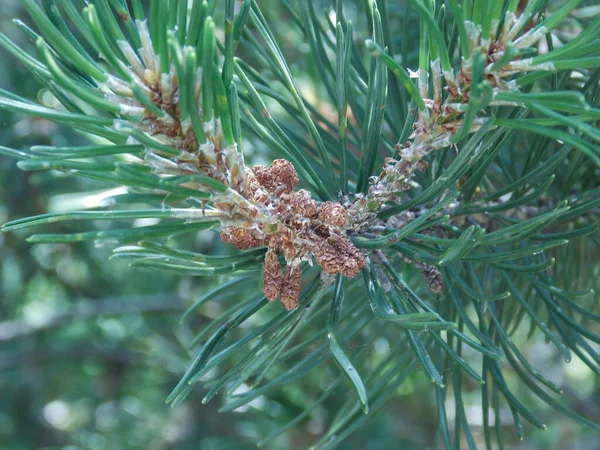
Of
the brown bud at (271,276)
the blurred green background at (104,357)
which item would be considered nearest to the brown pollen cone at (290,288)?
the brown bud at (271,276)

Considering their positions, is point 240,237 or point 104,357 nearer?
point 240,237

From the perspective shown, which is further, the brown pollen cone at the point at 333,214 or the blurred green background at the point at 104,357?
the blurred green background at the point at 104,357

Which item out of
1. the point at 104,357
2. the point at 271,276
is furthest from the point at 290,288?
the point at 104,357

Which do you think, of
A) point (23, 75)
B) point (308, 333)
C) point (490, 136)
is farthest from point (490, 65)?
point (23, 75)

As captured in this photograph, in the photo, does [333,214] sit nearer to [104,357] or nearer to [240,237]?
[240,237]

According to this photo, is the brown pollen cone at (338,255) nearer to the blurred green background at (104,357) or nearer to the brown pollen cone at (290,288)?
the brown pollen cone at (290,288)

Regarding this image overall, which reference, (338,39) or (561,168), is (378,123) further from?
(561,168)

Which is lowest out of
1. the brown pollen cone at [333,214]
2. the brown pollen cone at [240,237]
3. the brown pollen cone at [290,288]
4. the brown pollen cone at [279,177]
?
the brown pollen cone at [290,288]

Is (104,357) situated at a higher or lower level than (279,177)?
higher
